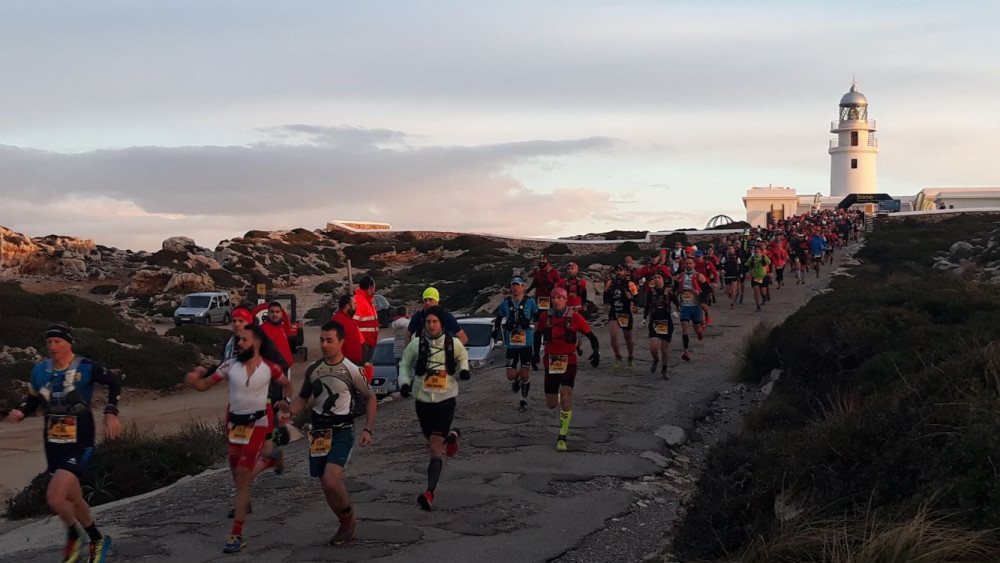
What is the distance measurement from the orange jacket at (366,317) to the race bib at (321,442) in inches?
179

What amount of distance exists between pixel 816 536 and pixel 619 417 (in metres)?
7.29

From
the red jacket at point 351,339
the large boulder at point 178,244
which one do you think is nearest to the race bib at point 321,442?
the red jacket at point 351,339

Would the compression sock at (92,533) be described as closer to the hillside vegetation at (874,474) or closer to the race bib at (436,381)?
the race bib at (436,381)

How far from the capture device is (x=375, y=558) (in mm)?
7328

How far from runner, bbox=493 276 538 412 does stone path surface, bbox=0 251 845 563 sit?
1.47ft

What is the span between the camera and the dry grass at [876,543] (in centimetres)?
525

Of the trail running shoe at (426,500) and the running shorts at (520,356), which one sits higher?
the running shorts at (520,356)

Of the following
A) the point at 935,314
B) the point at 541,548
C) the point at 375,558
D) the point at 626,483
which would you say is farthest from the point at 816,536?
the point at 935,314

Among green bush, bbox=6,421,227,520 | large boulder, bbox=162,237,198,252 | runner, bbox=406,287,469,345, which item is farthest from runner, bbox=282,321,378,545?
large boulder, bbox=162,237,198,252

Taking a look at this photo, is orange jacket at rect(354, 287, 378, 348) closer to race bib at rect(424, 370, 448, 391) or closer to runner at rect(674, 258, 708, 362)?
race bib at rect(424, 370, 448, 391)

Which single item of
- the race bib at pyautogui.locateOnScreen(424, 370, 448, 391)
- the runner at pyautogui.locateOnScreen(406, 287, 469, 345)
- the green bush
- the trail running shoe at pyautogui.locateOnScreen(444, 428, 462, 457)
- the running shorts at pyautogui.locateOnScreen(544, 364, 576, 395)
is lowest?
the green bush

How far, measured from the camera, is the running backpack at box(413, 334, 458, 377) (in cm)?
867

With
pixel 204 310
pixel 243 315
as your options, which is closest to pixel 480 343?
pixel 243 315

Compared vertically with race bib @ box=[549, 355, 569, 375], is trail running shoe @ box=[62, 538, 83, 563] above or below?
below
